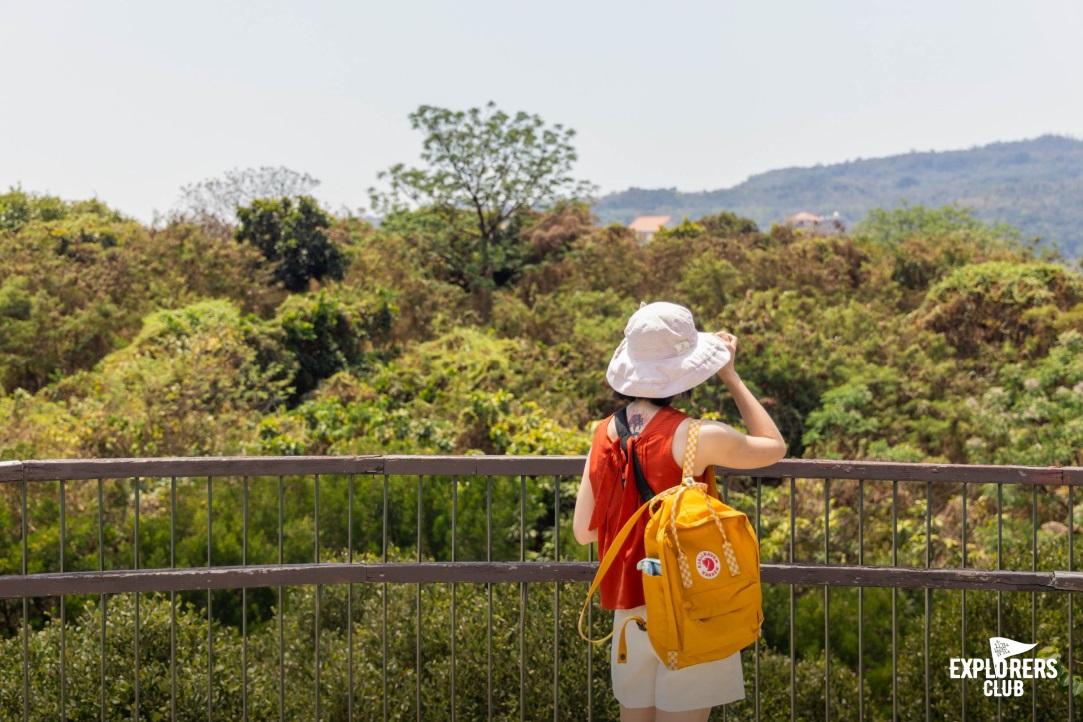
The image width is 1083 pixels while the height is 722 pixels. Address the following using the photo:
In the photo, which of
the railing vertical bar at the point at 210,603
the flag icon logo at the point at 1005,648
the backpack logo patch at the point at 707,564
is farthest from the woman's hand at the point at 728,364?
the flag icon logo at the point at 1005,648

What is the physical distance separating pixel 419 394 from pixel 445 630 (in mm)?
11710

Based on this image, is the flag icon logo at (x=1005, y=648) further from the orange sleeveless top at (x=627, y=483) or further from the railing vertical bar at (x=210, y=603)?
the railing vertical bar at (x=210, y=603)

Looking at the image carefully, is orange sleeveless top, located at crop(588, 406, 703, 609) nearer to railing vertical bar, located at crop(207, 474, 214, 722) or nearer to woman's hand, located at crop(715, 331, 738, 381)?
woman's hand, located at crop(715, 331, 738, 381)

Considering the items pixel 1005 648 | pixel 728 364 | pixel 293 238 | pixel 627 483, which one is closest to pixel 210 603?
pixel 627 483

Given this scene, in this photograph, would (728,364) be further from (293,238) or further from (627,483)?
(293,238)

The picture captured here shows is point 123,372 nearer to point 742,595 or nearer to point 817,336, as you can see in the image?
point 817,336

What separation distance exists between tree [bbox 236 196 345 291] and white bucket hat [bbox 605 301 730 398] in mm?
24624

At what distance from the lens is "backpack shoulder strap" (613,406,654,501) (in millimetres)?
2953

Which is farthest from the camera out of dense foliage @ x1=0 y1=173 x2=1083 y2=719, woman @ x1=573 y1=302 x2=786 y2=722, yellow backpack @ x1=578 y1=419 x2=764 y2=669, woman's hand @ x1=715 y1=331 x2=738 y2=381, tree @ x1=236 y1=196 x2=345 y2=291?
tree @ x1=236 y1=196 x2=345 y2=291

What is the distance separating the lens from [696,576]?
280 centimetres

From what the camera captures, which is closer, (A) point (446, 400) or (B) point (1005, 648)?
(B) point (1005, 648)

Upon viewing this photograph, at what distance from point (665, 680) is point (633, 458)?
540 millimetres

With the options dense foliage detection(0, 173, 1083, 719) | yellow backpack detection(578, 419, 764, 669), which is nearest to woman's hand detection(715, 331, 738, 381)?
yellow backpack detection(578, 419, 764, 669)

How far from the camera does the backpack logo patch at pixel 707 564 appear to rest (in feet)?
9.19
